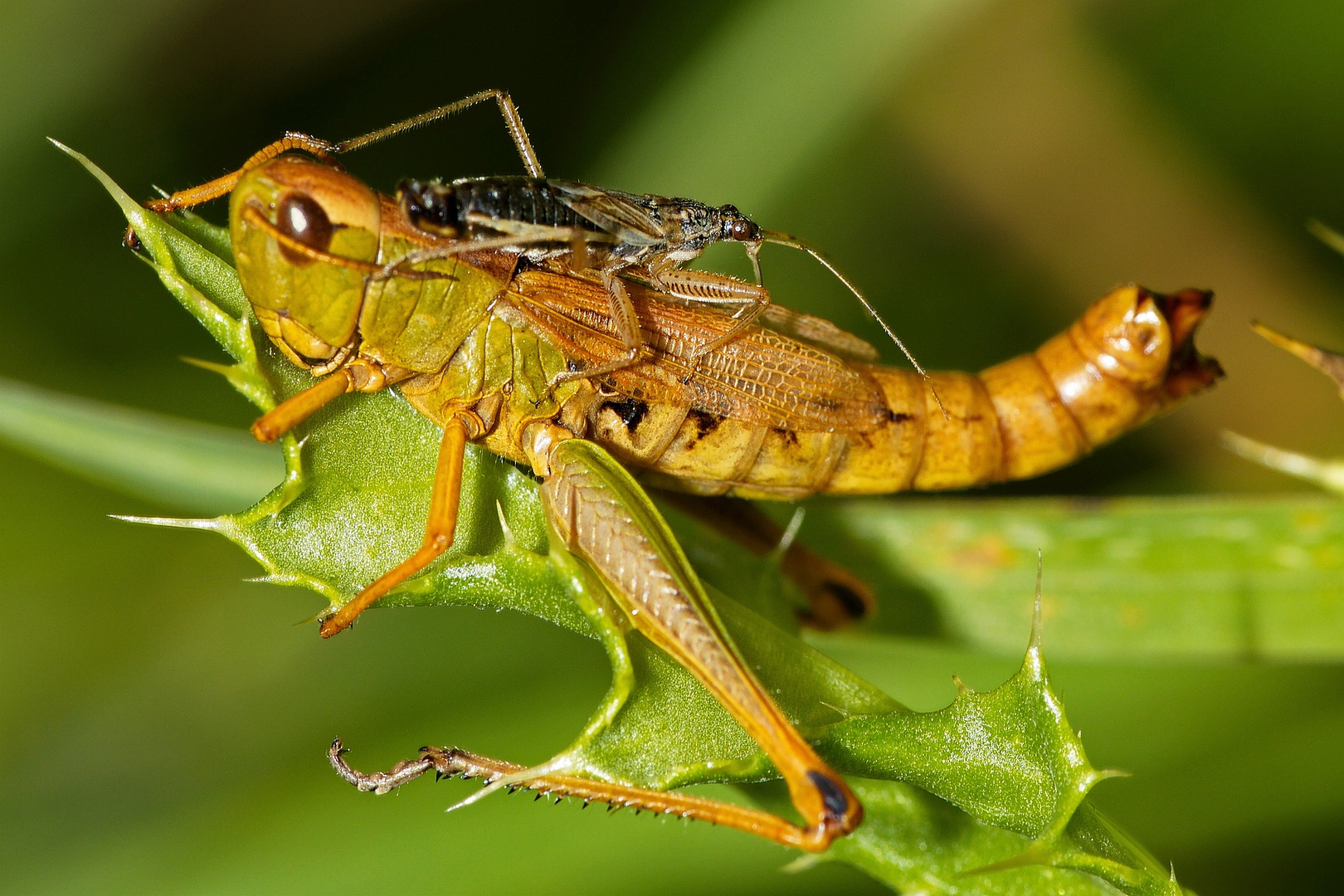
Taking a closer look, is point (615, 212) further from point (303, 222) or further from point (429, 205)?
point (303, 222)

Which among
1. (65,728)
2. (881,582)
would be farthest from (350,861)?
(881,582)

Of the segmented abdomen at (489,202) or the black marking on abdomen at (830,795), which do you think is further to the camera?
the segmented abdomen at (489,202)

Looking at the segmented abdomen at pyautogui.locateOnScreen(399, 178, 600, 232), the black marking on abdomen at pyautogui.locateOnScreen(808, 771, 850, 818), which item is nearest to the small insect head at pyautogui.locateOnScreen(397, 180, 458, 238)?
the segmented abdomen at pyautogui.locateOnScreen(399, 178, 600, 232)

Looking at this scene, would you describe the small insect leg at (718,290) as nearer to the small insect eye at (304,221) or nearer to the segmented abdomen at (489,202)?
the segmented abdomen at (489,202)

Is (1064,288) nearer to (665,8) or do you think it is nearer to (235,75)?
(665,8)

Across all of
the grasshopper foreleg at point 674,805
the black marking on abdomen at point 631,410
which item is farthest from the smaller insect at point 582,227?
the grasshopper foreleg at point 674,805

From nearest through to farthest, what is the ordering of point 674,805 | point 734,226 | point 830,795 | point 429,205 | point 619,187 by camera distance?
point 830,795 < point 674,805 < point 429,205 < point 734,226 < point 619,187

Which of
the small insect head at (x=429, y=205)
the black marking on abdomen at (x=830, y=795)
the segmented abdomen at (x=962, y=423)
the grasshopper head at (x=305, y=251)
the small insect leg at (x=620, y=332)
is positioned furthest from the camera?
the segmented abdomen at (x=962, y=423)

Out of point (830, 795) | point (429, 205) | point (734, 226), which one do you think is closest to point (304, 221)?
point (429, 205)
